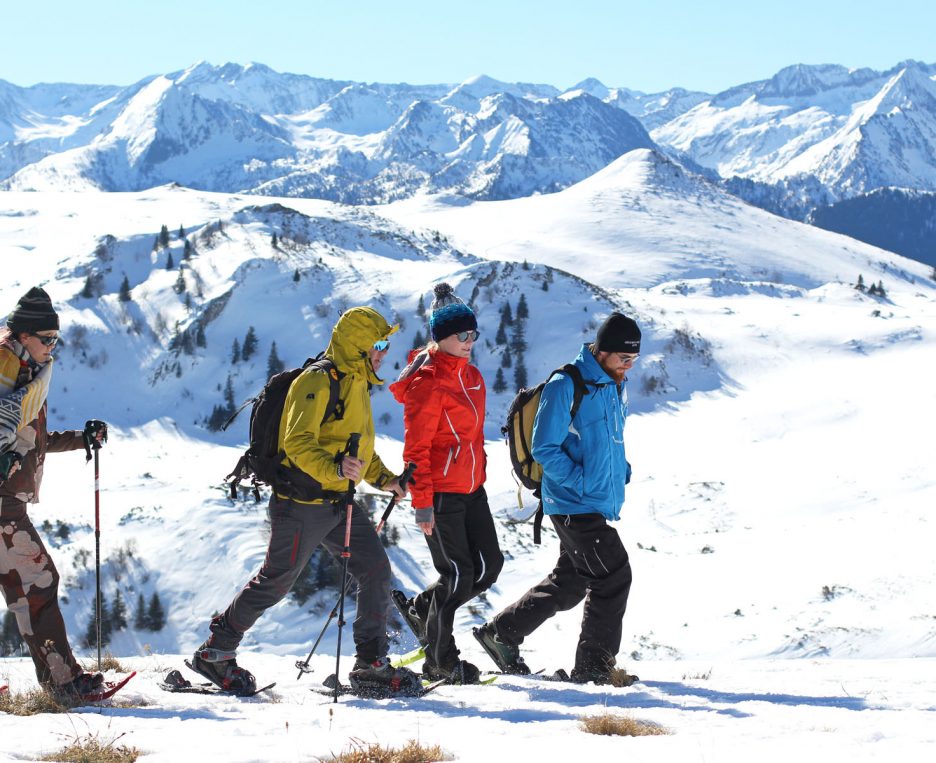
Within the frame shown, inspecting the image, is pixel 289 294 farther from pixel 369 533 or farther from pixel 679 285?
pixel 369 533

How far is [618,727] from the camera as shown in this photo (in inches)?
210

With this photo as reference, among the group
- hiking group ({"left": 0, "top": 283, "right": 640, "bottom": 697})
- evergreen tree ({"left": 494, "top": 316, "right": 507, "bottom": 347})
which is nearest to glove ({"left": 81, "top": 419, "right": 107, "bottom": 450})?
hiking group ({"left": 0, "top": 283, "right": 640, "bottom": 697})

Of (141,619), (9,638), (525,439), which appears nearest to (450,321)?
(525,439)

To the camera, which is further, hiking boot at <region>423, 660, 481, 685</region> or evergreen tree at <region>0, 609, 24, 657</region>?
evergreen tree at <region>0, 609, 24, 657</region>

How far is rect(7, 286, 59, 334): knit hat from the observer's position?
607 cm

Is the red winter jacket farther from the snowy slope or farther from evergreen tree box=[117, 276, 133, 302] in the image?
evergreen tree box=[117, 276, 133, 302]

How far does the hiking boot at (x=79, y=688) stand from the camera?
6266 millimetres

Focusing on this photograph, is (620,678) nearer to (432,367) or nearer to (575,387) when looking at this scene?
(575,387)

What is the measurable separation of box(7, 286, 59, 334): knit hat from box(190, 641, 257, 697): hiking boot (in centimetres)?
271

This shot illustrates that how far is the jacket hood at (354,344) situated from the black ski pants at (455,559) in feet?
4.26

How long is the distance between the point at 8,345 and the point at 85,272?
80.0m

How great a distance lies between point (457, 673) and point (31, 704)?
317 centimetres

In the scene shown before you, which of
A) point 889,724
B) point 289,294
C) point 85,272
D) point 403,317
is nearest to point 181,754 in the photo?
point 889,724

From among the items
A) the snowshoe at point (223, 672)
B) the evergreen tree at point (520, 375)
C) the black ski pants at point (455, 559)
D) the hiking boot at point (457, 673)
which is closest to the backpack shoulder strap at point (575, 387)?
the black ski pants at point (455, 559)
